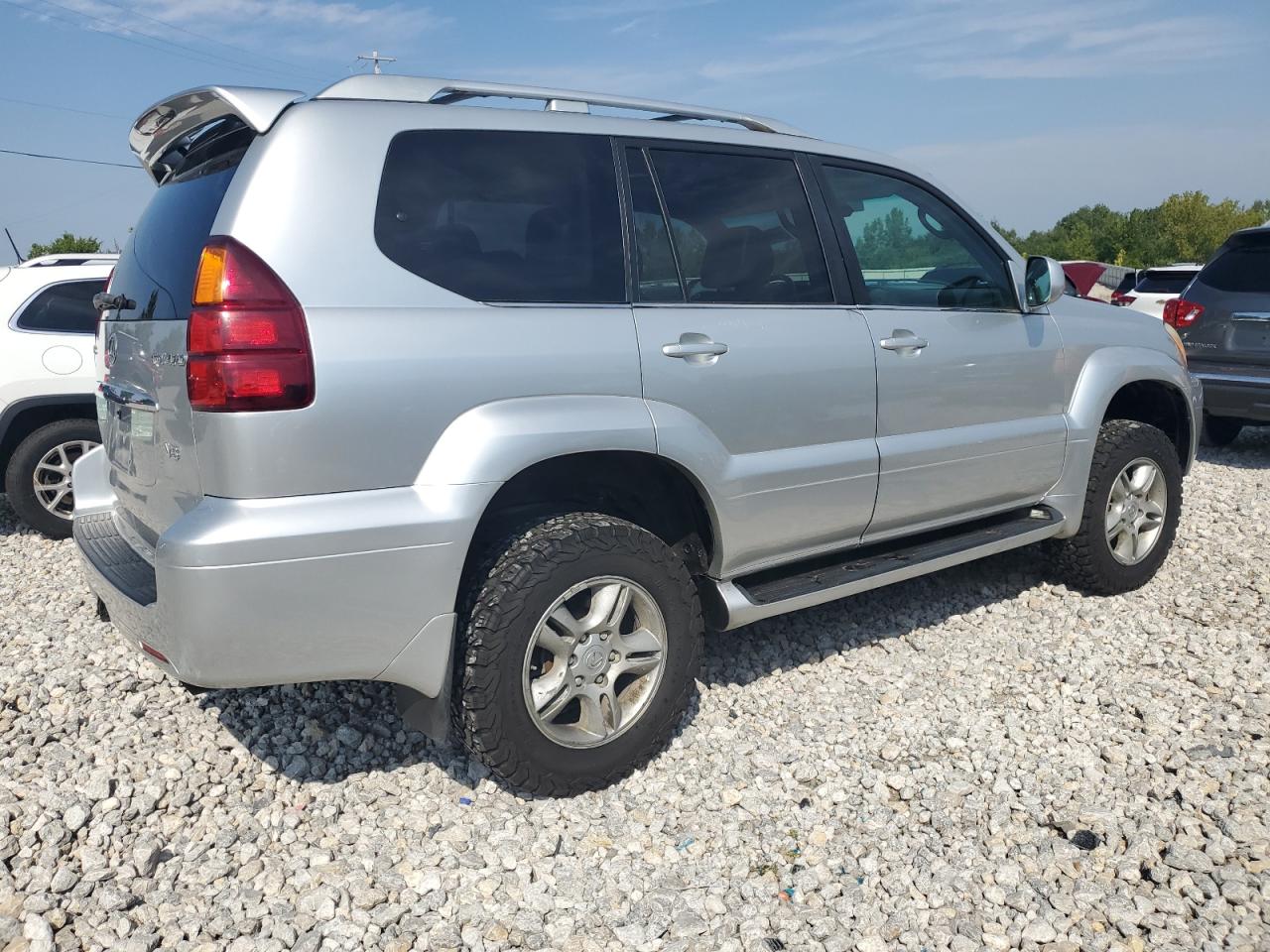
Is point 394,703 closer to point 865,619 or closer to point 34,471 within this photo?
point 865,619

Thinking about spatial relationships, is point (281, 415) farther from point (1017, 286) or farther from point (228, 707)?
point (1017, 286)

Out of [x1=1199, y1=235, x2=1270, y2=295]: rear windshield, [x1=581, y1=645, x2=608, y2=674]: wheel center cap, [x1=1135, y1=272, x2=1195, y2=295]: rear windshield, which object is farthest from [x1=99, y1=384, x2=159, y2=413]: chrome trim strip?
[x1=1135, y1=272, x2=1195, y2=295]: rear windshield

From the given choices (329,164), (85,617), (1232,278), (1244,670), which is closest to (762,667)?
(1244,670)

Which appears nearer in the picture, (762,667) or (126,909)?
(126,909)

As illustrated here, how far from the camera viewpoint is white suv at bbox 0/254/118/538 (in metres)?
6.00

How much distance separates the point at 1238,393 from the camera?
7.71 metres

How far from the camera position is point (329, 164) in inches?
103

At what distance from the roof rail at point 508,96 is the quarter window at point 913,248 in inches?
14.0

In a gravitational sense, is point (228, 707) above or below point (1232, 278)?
below

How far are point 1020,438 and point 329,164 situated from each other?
2895mm

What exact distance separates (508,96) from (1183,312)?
6.93 meters

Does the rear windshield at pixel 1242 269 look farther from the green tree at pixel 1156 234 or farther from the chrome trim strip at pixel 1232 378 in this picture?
the green tree at pixel 1156 234

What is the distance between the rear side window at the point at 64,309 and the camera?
6102mm

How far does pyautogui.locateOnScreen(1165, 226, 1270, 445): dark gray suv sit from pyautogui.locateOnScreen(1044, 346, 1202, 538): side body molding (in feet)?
12.5
